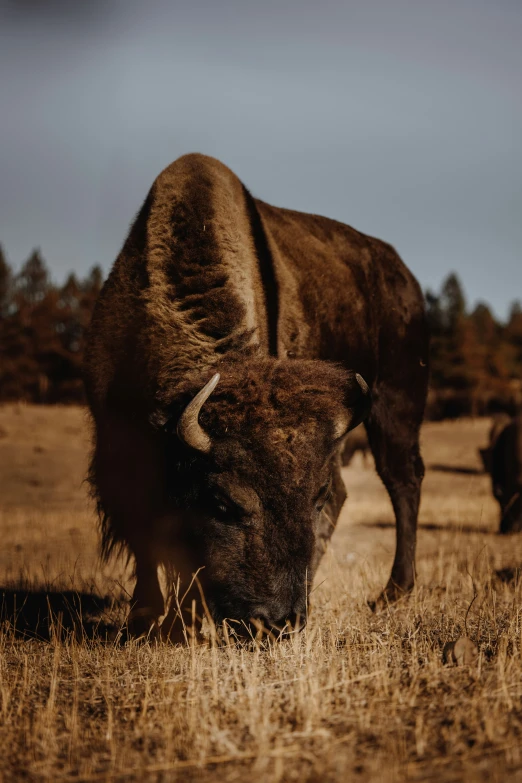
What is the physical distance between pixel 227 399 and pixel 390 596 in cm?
290

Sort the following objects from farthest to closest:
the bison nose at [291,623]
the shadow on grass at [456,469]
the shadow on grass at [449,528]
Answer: the shadow on grass at [456,469]
the shadow on grass at [449,528]
the bison nose at [291,623]

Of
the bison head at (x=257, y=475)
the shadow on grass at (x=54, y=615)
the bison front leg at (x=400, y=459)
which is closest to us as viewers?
the bison head at (x=257, y=475)

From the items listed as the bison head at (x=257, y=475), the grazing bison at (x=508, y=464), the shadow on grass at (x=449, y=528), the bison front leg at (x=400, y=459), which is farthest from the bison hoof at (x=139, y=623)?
the grazing bison at (x=508, y=464)

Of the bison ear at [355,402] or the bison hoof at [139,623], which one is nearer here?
the bison ear at [355,402]

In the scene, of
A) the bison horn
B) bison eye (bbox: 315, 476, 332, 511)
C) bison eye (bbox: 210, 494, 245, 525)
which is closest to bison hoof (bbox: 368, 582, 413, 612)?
bison eye (bbox: 315, 476, 332, 511)

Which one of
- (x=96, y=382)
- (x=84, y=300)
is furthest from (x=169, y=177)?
(x=84, y=300)

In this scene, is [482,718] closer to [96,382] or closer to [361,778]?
[361,778]

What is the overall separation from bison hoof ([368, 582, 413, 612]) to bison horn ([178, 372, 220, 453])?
213cm

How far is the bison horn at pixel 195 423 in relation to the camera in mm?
4273

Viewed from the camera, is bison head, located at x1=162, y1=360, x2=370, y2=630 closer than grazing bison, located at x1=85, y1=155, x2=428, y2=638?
Yes

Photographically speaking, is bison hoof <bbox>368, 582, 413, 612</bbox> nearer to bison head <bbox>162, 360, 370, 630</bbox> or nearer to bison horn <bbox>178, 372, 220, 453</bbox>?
bison head <bbox>162, 360, 370, 630</bbox>

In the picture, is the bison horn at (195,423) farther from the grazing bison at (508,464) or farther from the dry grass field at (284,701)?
the grazing bison at (508,464)

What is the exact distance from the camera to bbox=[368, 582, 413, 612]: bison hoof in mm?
5781

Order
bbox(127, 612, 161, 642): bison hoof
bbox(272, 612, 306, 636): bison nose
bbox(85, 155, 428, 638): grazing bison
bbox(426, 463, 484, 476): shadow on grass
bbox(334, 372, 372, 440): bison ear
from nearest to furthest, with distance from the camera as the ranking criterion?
1. bbox(272, 612, 306, 636): bison nose
2. bbox(85, 155, 428, 638): grazing bison
3. bbox(334, 372, 372, 440): bison ear
4. bbox(127, 612, 161, 642): bison hoof
5. bbox(426, 463, 484, 476): shadow on grass
